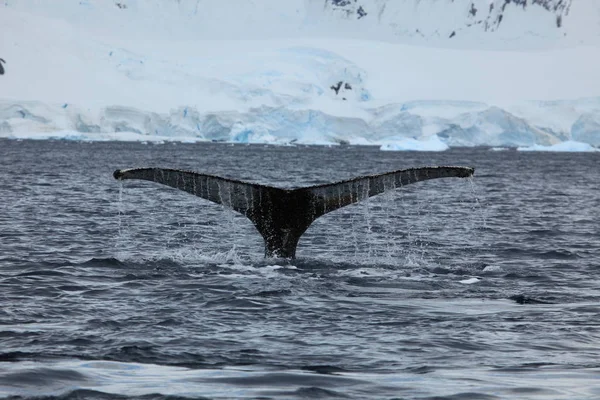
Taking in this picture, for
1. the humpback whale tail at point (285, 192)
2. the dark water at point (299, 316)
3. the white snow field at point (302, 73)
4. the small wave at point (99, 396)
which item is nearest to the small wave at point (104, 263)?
the dark water at point (299, 316)

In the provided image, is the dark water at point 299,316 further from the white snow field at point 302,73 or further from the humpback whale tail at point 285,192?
the white snow field at point 302,73

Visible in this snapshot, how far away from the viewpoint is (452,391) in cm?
671

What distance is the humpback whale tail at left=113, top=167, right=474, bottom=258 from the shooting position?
34.9 ft

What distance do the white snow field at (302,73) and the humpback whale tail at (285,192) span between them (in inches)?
3383

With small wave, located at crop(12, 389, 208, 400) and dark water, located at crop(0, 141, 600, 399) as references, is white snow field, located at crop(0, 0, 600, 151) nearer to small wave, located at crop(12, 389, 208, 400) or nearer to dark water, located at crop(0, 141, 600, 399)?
dark water, located at crop(0, 141, 600, 399)

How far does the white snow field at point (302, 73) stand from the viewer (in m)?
108

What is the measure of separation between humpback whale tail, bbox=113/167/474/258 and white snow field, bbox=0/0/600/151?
282ft

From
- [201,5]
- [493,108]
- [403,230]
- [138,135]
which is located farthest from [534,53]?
[403,230]

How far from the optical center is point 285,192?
36.6 ft

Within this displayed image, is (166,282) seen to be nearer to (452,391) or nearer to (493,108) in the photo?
(452,391)

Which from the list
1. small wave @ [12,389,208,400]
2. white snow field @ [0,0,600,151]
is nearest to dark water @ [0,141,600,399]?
small wave @ [12,389,208,400]

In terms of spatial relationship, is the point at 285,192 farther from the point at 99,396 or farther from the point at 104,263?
the point at 99,396

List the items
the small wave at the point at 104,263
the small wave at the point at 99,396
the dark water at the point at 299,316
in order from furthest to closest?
the small wave at the point at 104,263 < the dark water at the point at 299,316 < the small wave at the point at 99,396

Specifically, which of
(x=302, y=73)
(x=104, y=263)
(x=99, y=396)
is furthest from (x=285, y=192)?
(x=302, y=73)
